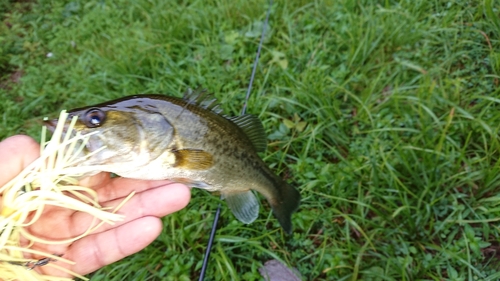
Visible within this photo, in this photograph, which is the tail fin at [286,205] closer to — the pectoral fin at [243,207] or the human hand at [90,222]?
the pectoral fin at [243,207]

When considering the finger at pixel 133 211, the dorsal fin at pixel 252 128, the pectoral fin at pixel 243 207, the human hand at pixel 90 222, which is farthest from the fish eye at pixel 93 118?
the pectoral fin at pixel 243 207

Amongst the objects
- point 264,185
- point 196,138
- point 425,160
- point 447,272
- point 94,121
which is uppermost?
point 94,121

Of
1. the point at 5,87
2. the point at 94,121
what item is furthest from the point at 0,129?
the point at 94,121

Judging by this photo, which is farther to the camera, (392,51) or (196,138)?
(392,51)

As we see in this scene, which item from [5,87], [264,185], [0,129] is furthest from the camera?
[5,87]

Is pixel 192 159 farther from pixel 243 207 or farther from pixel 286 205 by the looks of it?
pixel 286 205

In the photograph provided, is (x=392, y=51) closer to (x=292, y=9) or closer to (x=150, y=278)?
(x=292, y=9)
